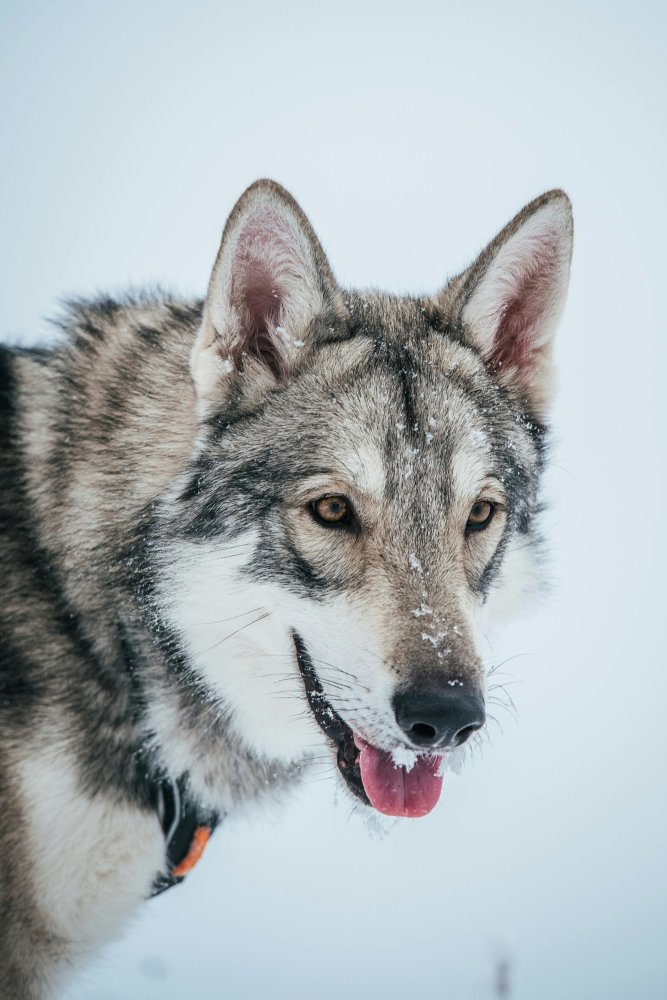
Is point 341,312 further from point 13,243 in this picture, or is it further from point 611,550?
point 13,243

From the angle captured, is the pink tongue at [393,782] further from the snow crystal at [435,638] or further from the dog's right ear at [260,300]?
the dog's right ear at [260,300]

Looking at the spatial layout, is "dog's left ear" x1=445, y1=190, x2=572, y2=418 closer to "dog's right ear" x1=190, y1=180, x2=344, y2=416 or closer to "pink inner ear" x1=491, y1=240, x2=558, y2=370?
"pink inner ear" x1=491, y1=240, x2=558, y2=370

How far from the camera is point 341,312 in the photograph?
2443 mm

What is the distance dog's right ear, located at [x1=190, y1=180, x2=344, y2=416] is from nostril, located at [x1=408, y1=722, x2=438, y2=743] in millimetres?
1142

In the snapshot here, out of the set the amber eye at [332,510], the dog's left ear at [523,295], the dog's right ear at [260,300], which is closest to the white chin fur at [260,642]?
the amber eye at [332,510]

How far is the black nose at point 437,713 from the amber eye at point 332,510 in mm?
557

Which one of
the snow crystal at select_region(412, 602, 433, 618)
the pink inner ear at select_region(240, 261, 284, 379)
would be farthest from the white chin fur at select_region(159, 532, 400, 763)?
the pink inner ear at select_region(240, 261, 284, 379)

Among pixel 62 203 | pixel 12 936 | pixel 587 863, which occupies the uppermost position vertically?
pixel 62 203

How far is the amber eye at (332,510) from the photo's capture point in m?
2.16

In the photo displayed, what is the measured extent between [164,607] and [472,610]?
981mm

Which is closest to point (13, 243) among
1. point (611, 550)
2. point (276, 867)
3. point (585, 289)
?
point (585, 289)

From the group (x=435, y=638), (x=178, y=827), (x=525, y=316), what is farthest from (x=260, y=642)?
(x=525, y=316)

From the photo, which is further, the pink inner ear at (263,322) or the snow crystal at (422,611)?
the pink inner ear at (263,322)

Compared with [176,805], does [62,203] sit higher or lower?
higher
